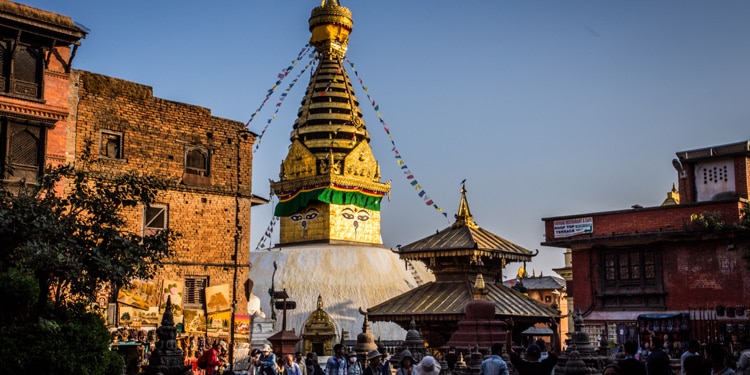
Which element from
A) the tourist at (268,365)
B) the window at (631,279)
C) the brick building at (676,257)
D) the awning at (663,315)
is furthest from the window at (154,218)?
the awning at (663,315)

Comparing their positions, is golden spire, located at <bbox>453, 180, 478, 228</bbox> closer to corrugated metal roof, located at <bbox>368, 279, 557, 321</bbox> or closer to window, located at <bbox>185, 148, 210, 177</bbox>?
corrugated metal roof, located at <bbox>368, 279, 557, 321</bbox>

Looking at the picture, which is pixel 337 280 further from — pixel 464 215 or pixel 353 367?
pixel 353 367

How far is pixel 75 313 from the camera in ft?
57.6

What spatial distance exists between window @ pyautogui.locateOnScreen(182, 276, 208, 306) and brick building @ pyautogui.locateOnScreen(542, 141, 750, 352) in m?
15.1

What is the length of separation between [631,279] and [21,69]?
77.1 feet

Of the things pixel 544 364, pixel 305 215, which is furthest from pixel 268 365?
pixel 305 215

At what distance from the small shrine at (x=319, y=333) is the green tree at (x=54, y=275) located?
2349cm

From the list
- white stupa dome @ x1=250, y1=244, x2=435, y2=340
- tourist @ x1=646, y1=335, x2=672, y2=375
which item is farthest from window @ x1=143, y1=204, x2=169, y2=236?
tourist @ x1=646, y1=335, x2=672, y2=375

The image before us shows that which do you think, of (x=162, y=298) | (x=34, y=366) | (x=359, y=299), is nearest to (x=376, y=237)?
(x=359, y=299)

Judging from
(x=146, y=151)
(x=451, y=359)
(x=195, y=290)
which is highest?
(x=146, y=151)

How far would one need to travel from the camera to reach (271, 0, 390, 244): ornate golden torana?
51500 millimetres

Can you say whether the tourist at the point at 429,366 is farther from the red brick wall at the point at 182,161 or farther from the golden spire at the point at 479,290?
the red brick wall at the point at 182,161

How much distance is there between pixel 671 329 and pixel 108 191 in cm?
2180

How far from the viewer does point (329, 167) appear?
51.1m
